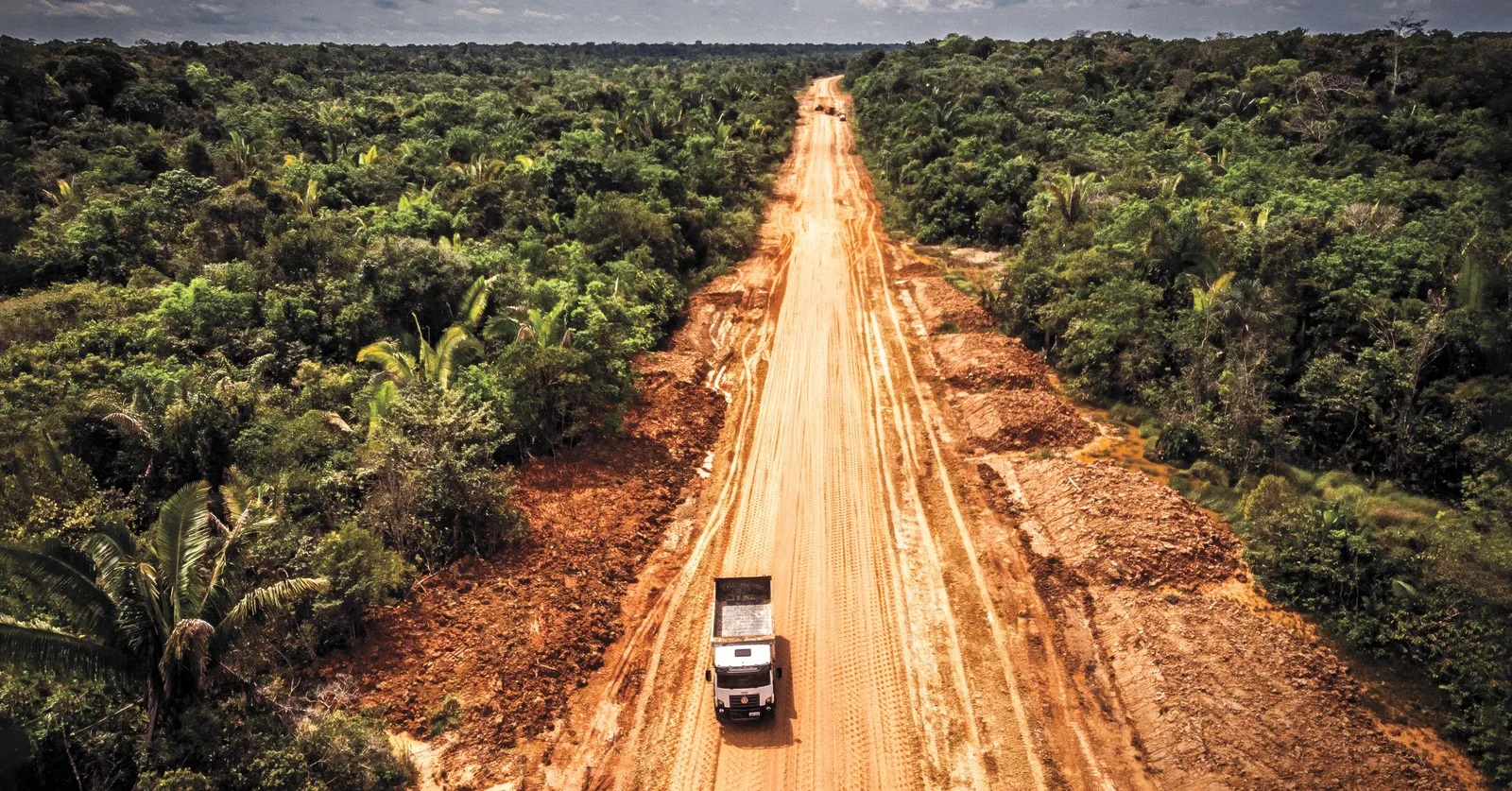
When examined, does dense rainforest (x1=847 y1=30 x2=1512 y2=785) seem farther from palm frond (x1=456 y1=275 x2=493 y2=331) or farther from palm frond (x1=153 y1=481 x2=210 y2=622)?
palm frond (x1=153 y1=481 x2=210 y2=622)

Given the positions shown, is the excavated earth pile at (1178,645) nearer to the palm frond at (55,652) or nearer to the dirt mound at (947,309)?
the dirt mound at (947,309)

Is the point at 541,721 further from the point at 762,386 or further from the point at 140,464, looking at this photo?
the point at 762,386

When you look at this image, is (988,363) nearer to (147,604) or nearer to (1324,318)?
Answer: (1324,318)

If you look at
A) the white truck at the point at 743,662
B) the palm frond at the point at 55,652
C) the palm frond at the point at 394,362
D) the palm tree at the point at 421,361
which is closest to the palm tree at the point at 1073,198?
the white truck at the point at 743,662

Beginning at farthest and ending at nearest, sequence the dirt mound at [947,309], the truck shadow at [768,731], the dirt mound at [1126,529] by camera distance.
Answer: the dirt mound at [947,309]
the dirt mound at [1126,529]
the truck shadow at [768,731]

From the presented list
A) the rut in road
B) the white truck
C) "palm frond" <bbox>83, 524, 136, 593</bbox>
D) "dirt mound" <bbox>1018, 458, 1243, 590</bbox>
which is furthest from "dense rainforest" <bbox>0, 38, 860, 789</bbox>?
"dirt mound" <bbox>1018, 458, 1243, 590</bbox>

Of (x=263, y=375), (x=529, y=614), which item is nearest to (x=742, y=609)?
(x=529, y=614)
